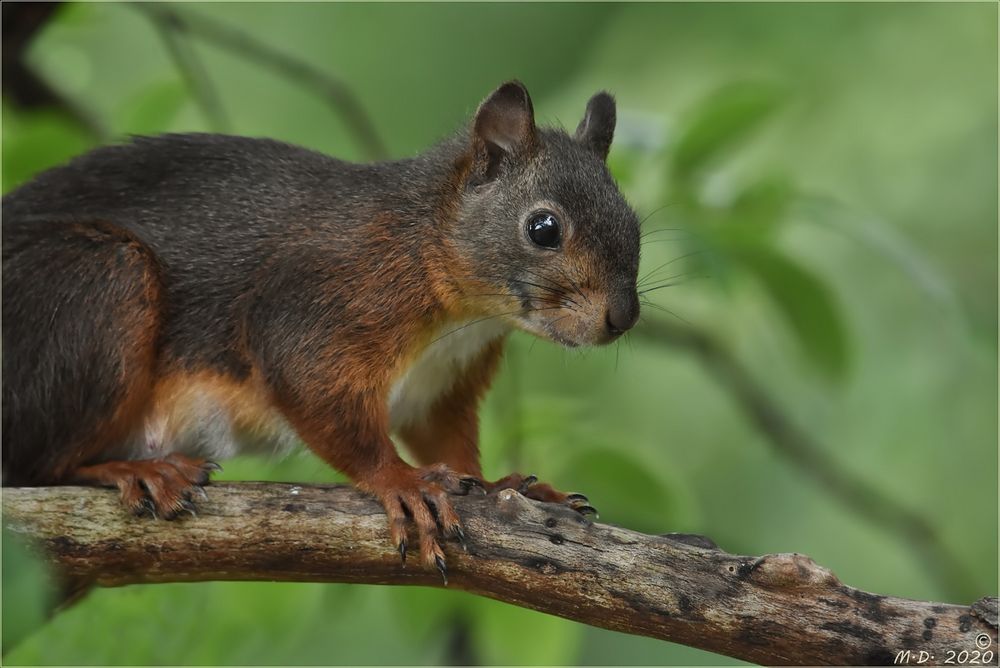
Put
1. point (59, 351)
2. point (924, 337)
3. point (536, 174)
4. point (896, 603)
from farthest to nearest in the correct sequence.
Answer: point (924, 337), point (536, 174), point (59, 351), point (896, 603)

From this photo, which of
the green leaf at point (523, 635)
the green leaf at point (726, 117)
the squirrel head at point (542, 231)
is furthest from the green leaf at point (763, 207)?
the green leaf at point (523, 635)

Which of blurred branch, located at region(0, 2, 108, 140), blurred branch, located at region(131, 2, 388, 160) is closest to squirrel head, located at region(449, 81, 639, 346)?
blurred branch, located at region(131, 2, 388, 160)

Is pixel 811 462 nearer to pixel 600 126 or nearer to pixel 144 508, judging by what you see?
pixel 600 126

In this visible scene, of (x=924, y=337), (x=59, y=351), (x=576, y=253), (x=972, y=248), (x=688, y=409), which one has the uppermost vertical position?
(x=972, y=248)

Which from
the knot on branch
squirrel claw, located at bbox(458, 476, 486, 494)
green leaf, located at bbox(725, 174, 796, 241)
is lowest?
the knot on branch

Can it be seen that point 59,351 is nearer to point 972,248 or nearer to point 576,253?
point 576,253

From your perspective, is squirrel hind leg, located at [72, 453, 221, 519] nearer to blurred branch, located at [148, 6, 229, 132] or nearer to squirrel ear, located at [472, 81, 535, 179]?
squirrel ear, located at [472, 81, 535, 179]

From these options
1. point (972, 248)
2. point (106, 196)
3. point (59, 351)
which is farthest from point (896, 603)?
point (972, 248)
